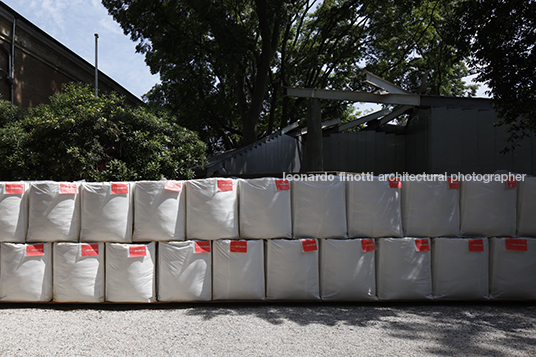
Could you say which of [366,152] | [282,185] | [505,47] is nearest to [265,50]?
[366,152]

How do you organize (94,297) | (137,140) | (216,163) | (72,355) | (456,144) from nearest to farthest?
1. (72,355)
2. (94,297)
3. (137,140)
4. (456,144)
5. (216,163)

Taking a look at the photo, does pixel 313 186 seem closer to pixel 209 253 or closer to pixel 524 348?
pixel 209 253

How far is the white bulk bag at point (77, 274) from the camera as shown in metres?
4.98

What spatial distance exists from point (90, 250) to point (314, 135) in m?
8.38

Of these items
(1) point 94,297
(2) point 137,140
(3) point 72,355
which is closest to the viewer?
(3) point 72,355

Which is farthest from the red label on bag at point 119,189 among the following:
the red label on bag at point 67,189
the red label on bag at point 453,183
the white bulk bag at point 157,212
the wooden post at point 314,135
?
the wooden post at point 314,135

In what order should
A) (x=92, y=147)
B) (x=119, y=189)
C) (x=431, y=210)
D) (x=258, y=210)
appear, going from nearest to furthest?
(x=119, y=189) → (x=258, y=210) → (x=431, y=210) → (x=92, y=147)

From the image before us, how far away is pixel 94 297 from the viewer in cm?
499

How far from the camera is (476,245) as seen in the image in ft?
17.3

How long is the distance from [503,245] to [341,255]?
2.41m

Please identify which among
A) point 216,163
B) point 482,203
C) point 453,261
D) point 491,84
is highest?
point 491,84

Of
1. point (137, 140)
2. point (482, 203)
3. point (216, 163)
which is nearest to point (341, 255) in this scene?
point (482, 203)

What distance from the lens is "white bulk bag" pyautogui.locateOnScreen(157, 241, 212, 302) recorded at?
16.6 feet

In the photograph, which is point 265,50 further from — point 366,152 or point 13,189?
point 13,189
